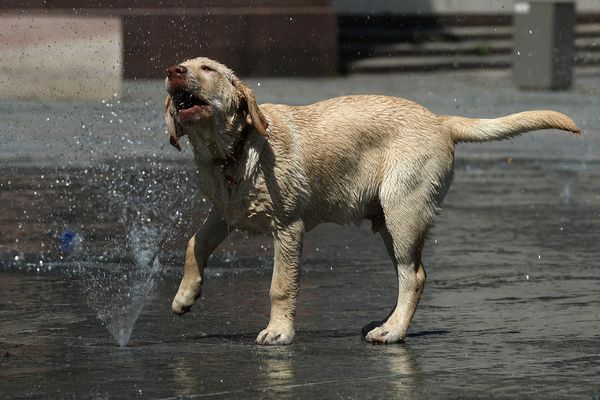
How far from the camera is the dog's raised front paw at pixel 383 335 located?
7281 millimetres

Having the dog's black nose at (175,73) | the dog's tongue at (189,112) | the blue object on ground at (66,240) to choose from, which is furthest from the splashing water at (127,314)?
the blue object on ground at (66,240)

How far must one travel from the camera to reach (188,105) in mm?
7086

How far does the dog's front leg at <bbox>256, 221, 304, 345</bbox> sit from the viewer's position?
716cm

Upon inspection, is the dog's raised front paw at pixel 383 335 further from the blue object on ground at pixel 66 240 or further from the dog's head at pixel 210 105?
the blue object on ground at pixel 66 240

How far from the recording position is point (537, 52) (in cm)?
2428

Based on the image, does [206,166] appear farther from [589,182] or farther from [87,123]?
[87,123]

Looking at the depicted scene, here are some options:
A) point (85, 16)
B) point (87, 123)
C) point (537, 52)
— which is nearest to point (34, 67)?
point (85, 16)

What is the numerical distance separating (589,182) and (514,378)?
828cm

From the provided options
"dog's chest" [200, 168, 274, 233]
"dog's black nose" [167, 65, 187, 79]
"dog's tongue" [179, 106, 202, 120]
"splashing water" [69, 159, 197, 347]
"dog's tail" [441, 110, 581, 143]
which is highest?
"dog's black nose" [167, 65, 187, 79]

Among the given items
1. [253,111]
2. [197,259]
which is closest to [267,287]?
[197,259]

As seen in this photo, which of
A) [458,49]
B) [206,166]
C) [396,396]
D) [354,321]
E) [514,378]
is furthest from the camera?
[458,49]

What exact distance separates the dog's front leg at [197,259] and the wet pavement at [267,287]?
17cm

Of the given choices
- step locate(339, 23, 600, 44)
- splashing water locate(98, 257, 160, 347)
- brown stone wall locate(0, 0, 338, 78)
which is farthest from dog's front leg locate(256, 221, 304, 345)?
step locate(339, 23, 600, 44)

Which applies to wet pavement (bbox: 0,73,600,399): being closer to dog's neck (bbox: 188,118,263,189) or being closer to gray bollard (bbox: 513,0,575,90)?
dog's neck (bbox: 188,118,263,189)
